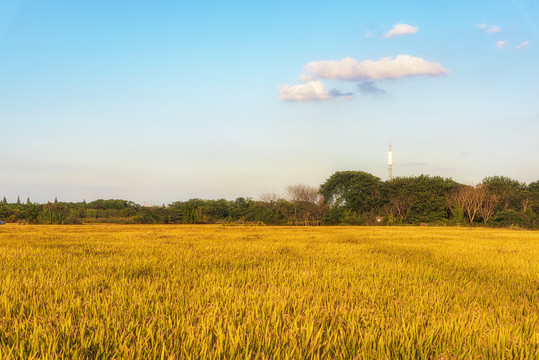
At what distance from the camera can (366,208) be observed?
179 ft

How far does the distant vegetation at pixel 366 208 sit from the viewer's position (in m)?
46.7

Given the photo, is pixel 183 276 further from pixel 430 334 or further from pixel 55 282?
pixel 430 334

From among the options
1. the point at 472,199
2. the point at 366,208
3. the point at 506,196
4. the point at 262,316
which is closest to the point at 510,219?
the point at 472,199

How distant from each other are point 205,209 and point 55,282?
54.2 m

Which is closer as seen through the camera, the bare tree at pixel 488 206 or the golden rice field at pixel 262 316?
the golden rice field at pixel 262 316

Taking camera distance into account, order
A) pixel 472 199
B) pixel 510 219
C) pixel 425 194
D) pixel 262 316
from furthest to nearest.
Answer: pixel 425 194
pixel 472 199
pixel 510 219
pixel 262 316

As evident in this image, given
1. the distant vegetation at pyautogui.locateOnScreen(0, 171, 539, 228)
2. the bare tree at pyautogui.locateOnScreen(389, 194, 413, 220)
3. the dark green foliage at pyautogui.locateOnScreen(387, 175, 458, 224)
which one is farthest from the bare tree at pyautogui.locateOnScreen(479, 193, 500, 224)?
the bare tree at pyautogui.locateOnScreen(389, 194, 413, 220)

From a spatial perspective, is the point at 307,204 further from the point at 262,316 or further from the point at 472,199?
the point at 262,316

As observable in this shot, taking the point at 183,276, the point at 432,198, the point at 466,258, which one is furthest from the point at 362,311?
the point at 432,198

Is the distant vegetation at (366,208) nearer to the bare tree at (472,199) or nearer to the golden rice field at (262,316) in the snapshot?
the bare tree at (472,199)

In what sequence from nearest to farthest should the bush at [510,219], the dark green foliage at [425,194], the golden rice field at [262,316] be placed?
the golden rice field at [262,316]
the bush at [510,219]
the dark green foliage at [425,194]

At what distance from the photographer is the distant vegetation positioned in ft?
153

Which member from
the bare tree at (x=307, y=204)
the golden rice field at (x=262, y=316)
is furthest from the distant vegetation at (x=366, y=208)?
the golden rice field at (x=262, y=316)

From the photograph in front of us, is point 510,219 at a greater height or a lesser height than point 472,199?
lesser
